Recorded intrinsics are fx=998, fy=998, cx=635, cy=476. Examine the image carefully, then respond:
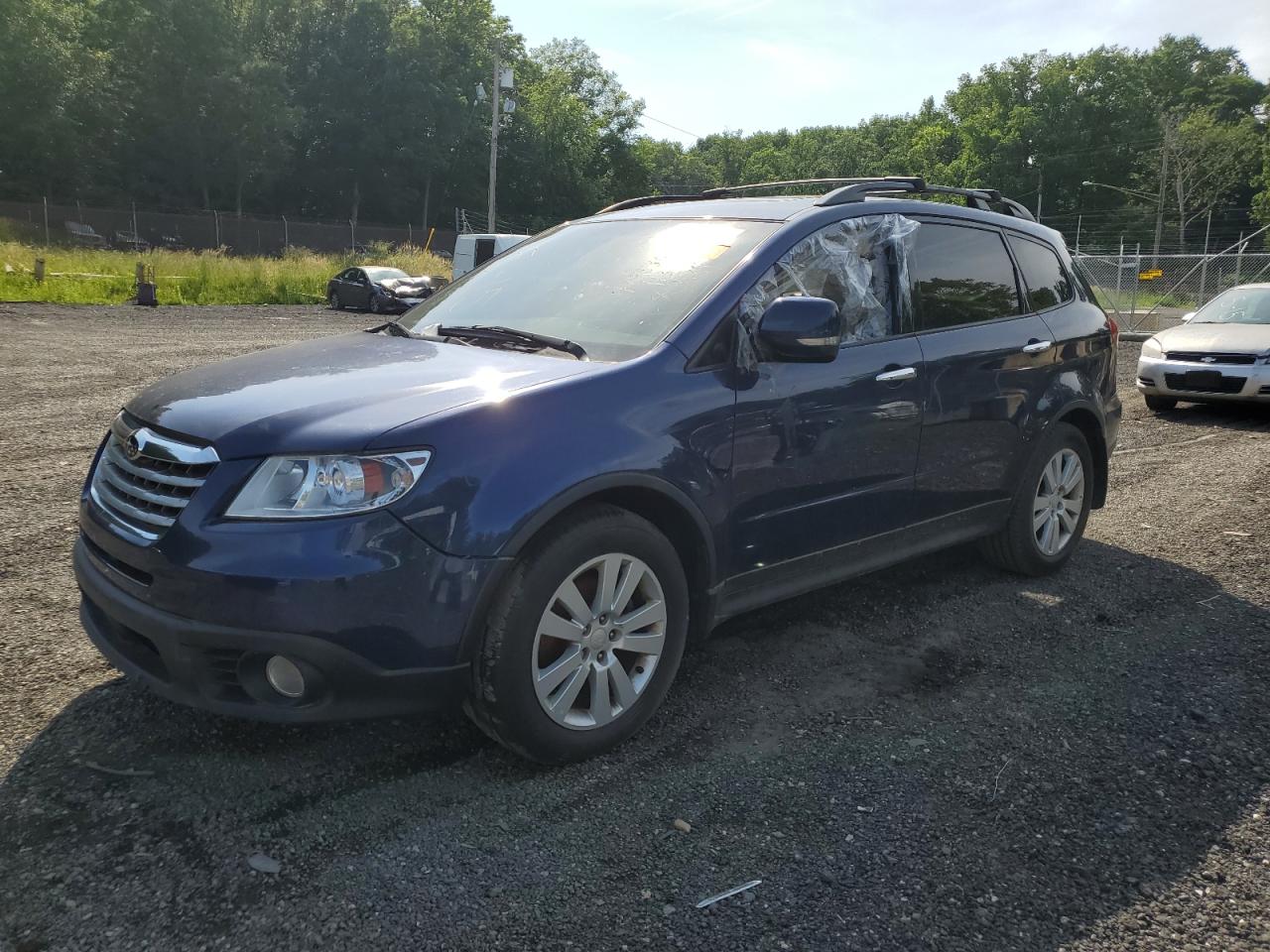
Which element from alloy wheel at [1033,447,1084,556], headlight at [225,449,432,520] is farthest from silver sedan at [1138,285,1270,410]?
headlight at [225,449,432,520]

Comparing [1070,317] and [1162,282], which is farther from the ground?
[1162,282]

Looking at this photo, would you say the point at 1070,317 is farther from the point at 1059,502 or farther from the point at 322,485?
the point at 322,485

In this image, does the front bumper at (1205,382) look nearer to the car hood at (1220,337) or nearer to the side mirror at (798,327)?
the car hood at (1220,337)

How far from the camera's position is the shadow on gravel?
2.42 meters

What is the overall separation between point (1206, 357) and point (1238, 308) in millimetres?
1755

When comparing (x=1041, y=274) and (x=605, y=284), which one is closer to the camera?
(x=605, y=284)

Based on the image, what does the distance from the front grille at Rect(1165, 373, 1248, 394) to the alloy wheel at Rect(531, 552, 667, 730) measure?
9598 millimetres

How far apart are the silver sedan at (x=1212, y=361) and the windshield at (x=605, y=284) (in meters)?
8.73

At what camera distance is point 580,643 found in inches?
121

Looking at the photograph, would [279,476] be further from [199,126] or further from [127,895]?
[199,126]

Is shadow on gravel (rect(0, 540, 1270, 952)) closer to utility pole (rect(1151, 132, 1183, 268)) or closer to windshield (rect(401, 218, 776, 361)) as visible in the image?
windshield (rect(401, 218, 776, 361))

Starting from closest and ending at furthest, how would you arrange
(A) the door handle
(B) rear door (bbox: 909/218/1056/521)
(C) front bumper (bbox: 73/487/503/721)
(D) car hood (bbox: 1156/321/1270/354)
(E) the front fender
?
(C) front bumper (bbox: 73/487/503/721) < (E) the front fender < (A) the door handle < (B) rear door (bbox: 909/218/1056/521) < (D) car hood (bbox: 1156/321/1270/354)

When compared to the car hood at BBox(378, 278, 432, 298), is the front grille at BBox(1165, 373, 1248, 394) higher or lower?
lower

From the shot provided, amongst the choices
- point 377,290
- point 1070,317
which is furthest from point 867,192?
point 377,290
